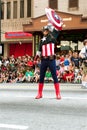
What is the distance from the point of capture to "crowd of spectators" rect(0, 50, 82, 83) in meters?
21.5

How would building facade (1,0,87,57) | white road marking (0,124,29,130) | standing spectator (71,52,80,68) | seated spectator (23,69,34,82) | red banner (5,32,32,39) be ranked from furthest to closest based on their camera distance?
building facade (1,0,87,57)
red banner (5,32,32,39)
seated spectator (23,69,34,82)
standing spectator (71,52,80,68)
white road marking (0,124,29,130)

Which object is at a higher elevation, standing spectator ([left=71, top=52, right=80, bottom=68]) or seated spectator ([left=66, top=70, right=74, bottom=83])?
standing spectator ([left=71, top=52, right=80, bottom=68])

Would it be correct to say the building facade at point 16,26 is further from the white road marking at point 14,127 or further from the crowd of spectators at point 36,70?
the white road marking at point 14,127

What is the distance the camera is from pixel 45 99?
1124cm

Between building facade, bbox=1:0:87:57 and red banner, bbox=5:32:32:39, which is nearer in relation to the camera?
red banner, bbox=5:32:32:39

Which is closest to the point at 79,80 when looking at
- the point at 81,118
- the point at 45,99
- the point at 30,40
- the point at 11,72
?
the point at 11,72

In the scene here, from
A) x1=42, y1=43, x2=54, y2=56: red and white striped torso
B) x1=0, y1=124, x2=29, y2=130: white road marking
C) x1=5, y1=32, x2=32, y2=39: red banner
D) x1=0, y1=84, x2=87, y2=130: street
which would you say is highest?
x1=42, y1=43, x2=54, y2=56: red and white striped torso

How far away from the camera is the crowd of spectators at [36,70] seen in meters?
21.5

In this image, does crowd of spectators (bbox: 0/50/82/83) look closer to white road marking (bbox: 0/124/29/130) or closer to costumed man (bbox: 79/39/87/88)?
costumed man (bbox: 79/39/87/88)

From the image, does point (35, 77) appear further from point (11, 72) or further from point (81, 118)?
point (81, 118)

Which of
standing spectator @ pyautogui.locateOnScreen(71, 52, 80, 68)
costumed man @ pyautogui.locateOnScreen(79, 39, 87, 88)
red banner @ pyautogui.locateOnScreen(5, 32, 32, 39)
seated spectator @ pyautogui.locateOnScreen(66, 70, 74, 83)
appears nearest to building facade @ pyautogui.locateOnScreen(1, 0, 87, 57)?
red banner @ pyautogui.locateOnScreen(5, 32, 32, 39)

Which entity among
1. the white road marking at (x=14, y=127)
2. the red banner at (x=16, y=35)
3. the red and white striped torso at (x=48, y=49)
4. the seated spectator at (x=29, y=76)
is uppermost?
the red and white striped torso at (x=48, y=49)

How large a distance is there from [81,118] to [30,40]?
31.1m

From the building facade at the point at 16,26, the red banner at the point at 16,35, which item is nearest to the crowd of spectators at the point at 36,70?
the building facade at the point at 16,26
